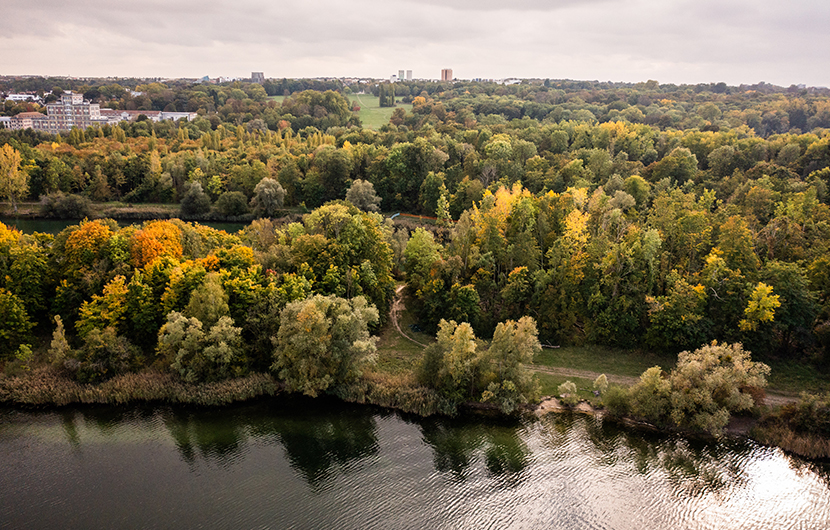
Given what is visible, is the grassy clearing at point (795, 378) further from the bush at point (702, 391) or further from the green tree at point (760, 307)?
the bush at point (702, 391)

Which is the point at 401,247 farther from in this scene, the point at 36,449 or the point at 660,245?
the point at 36,449

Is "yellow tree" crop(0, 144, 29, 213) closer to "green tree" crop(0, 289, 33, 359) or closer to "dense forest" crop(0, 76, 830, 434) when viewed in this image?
"dense forest" crop(0, 76, 830, 434)

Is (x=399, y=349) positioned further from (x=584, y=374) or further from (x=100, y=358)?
(x=100, y=358)

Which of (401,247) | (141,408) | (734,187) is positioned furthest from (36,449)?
(734,187)

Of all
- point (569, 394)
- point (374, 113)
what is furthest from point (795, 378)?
point (374, 113)

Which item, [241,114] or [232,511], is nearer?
[232,511]
